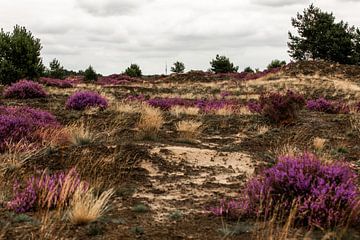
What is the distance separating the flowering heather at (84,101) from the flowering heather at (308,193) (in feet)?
34.5

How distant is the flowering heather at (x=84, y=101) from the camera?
15461 mm

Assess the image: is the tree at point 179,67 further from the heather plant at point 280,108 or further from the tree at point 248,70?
the heather plant at point 280,108

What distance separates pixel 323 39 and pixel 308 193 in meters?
43.9

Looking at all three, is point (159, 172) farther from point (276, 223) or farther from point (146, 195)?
point (276, 223)

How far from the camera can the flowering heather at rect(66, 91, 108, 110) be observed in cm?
1546

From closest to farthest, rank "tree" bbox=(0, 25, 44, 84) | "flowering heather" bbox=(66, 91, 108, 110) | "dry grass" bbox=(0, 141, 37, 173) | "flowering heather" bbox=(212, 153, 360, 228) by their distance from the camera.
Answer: "flowering heather" bbox=(212, 153, 360, 228) < "dry grass" bbox=(0, 141, 37, 173) < "flowering heather" bbox=(66, 91, 108, 110) < "tree" bbox=(0, 25, 44, 84)

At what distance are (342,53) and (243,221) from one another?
45.0 metres

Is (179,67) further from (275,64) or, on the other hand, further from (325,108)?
(325,108)

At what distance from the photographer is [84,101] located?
615 inches

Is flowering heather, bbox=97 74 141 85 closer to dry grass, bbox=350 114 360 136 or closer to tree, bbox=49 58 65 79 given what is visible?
tree, bbox=49 58 65 79

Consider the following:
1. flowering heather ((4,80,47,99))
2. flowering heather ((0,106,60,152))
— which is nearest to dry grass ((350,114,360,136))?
flowering heather ((0,106,60,152))

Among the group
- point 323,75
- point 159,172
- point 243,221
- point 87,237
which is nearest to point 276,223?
point 243,221

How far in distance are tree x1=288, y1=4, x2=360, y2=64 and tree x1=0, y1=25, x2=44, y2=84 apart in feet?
103

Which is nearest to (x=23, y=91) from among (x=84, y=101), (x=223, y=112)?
(x=84, y=101)
